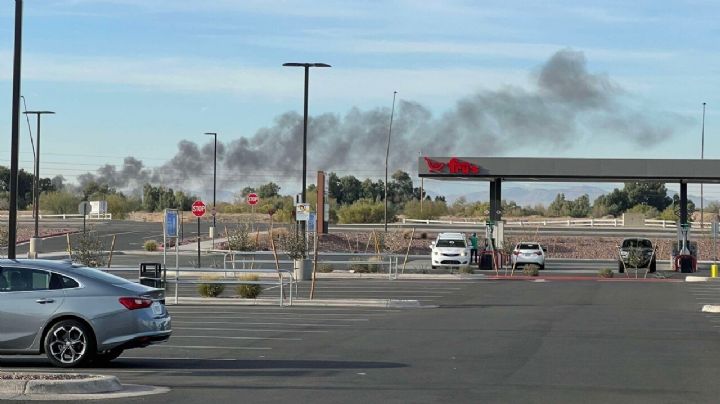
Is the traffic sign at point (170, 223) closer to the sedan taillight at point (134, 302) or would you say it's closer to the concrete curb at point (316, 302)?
the concrete curb at point (316, 302)

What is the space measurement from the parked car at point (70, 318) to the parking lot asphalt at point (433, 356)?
0.35 metres

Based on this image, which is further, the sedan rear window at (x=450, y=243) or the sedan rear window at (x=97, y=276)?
the sedan rear window at (x=450, y=243)

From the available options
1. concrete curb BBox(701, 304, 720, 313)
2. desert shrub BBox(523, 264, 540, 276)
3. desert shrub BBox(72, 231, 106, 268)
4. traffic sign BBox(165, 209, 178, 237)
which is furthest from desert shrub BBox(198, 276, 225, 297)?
desert shrub BBox(523, 264, 540, 276)

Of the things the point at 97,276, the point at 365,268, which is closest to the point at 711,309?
the point at 97,276

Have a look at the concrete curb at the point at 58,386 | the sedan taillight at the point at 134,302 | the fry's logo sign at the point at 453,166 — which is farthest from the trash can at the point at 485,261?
the concrete curb at the point at 58,386

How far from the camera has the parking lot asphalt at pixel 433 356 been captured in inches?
552

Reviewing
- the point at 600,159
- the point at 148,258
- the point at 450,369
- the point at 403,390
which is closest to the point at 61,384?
the point at 403,390

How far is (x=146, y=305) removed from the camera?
16328 millimetres

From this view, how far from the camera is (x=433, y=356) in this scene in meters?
18.2

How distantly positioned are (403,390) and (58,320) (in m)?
5.11

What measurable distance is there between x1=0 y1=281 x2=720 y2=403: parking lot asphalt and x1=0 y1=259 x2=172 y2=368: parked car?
0.35m

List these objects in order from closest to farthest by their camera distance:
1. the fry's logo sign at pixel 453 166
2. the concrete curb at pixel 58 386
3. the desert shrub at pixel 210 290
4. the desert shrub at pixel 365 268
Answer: the concrete curb at pixel 58 386
the desert shrub at pixel 210 290
the desert shrub at pixel 365 268
the fry's logo sign at pixel 453 166

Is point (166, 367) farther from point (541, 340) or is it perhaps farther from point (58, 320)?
point (541, 340)

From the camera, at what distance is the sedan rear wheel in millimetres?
15891
